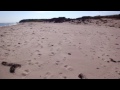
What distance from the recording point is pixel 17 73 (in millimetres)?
3699
